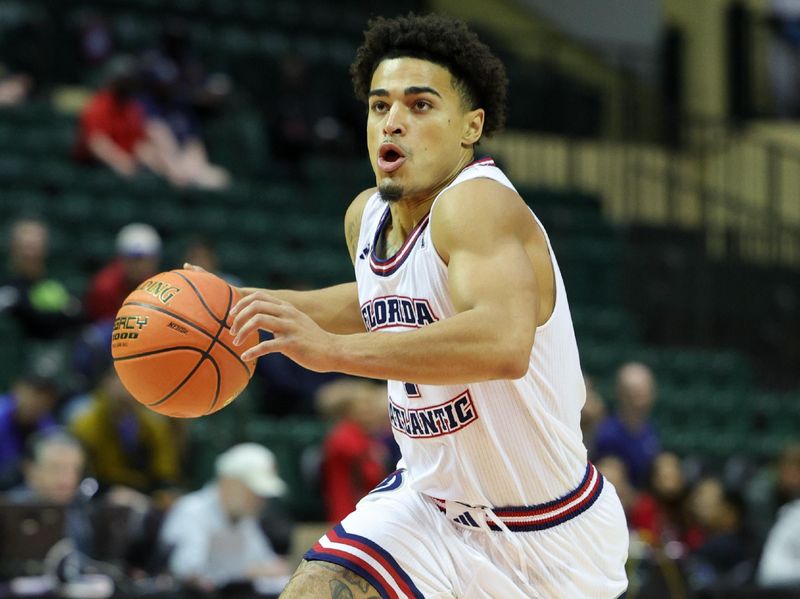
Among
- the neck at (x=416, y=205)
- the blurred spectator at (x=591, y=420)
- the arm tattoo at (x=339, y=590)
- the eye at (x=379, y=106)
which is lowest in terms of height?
the blurred spectator at (x=591, y=420)

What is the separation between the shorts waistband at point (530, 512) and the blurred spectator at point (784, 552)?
17.1 feet

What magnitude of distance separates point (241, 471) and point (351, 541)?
402 cm

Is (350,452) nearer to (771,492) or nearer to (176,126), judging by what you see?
(771,492)

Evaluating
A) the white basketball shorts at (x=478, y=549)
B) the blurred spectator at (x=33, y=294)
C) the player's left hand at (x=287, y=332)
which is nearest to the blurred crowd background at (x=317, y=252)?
the blurred spectator at (x=33, y=294)

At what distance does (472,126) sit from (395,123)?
0.32 metres

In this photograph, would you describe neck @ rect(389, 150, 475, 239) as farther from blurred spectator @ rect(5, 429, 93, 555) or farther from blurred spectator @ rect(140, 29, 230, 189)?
blurred spectator @ rect(140, 29, 230, 189)

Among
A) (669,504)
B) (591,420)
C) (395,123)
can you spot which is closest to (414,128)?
(395,123)

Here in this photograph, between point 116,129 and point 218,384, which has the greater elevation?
point 116,129

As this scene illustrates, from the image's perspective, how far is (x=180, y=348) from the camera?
419 centimetres

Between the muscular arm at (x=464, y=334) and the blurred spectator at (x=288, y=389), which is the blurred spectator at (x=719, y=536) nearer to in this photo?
the blurred spectator at (x=288, y=389)

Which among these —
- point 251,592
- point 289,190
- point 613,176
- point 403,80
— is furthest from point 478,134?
point 613,176

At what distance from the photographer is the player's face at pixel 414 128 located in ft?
14.1

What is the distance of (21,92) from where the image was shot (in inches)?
496

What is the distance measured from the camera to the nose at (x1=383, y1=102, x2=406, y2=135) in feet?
14.0
